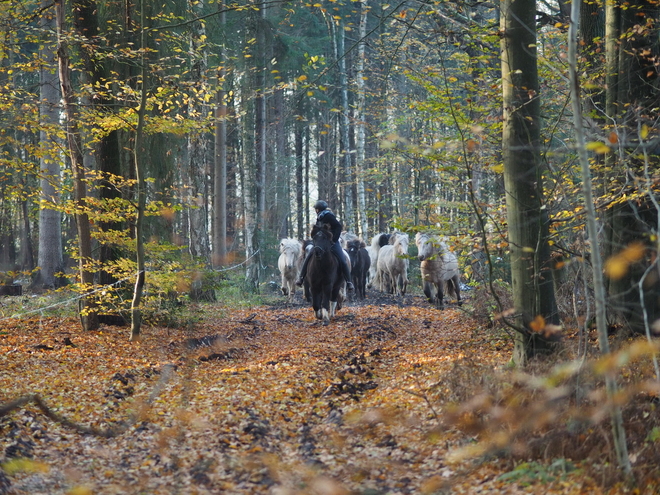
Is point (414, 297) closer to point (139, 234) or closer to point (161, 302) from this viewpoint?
point (161, 302)

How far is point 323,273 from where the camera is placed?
1409 centimetres

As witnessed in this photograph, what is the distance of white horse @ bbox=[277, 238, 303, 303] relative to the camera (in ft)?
64.3

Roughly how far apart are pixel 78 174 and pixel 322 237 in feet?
17.9

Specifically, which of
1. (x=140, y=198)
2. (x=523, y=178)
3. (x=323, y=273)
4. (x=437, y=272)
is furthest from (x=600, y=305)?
(x=437, y=272)

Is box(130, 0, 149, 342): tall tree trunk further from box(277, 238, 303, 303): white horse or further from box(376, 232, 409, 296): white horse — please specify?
box(376, 232, 409, 296): white horse

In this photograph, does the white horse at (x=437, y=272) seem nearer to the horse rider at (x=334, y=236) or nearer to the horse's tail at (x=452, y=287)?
the horse's tail at (x=452, y=287)

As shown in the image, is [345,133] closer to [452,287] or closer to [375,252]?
[375,252]

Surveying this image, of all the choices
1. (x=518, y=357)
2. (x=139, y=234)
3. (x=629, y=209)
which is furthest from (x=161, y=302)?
(x=629, y=209)

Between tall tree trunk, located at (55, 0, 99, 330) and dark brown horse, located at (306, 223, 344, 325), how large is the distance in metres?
4.90

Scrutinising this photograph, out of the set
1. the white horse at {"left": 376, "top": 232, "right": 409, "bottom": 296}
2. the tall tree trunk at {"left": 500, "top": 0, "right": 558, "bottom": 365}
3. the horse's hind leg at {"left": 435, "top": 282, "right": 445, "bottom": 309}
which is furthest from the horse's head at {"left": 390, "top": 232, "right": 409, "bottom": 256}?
the tall tree trunk at {"left": 500, "top": 0, "right": 558, "bottom": 365}

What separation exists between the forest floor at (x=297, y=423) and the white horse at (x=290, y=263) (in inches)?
357

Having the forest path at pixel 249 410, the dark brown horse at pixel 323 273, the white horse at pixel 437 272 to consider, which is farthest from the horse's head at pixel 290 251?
the forest path at pixel 249 410

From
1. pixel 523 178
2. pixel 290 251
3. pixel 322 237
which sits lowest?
pixel 290 251

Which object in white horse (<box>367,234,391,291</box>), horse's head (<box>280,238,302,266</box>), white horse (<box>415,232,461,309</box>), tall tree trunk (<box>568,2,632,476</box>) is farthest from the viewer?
white horse (<box>367,234,391,291</box>)
